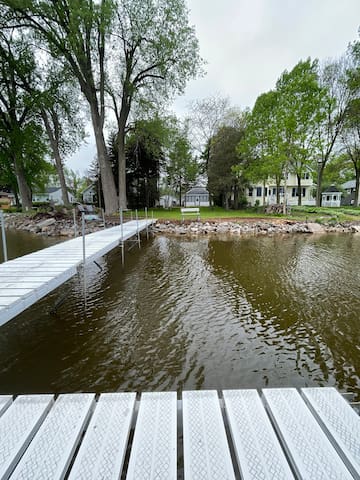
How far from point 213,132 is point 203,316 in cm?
2549

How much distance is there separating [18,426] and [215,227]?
477 inches

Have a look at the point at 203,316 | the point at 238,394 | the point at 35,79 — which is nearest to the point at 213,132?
the point at 35,79

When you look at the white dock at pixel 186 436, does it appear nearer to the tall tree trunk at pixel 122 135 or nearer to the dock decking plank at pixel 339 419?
the dock decking plank at pixel 339 419

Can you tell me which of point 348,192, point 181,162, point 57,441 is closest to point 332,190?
point 348,192

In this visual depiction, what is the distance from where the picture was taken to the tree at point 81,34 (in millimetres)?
11617

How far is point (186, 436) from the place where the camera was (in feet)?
4.08

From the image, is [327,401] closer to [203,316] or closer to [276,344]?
[276,344]

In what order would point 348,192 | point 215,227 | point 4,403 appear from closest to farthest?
point 4,403 → point 215,227 → point 348,192

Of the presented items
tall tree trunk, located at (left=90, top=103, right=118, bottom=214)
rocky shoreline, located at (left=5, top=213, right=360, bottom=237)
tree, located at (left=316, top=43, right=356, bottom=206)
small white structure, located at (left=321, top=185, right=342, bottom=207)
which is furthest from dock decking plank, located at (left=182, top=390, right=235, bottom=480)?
small white structure, located at (left=321, top=185, right=342, bottom=207)

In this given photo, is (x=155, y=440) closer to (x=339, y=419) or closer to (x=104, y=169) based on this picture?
(x=339, y=419)

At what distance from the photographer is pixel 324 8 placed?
28.6ft

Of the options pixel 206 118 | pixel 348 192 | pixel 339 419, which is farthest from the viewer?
pixel 348 192

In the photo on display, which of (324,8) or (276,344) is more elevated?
(324,8)

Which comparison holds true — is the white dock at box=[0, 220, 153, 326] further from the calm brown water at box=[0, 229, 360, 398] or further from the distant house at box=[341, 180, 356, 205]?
the distant house at box=[341, 180, 356, 205]
